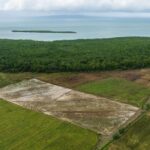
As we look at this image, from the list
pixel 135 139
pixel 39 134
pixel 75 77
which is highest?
pixel 75 77

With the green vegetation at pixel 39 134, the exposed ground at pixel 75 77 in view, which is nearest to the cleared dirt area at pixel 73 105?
the green vegetation at pixel 39 134

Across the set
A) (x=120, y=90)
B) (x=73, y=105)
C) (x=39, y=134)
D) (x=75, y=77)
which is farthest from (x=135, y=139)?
(x=75, y=77)

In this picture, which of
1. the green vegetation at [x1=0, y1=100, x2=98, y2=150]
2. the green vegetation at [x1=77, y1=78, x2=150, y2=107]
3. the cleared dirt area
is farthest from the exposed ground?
the green vegetation at [x1=0, y1=100, x2=98, y2=150]

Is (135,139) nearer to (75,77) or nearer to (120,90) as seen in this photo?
(120,90)

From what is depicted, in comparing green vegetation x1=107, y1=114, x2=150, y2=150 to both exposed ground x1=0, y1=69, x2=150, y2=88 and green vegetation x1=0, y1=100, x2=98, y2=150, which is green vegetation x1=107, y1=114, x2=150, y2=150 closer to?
green vegetation x1=0, y1=100, x2=98, y2=150

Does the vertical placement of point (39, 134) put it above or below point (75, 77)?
below

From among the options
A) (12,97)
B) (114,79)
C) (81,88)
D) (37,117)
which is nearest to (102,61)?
(114,79)

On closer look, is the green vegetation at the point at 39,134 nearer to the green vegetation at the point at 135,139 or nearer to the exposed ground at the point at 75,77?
the green vegetation at the point at 135,139

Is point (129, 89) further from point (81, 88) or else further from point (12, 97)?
point (12, 97)
